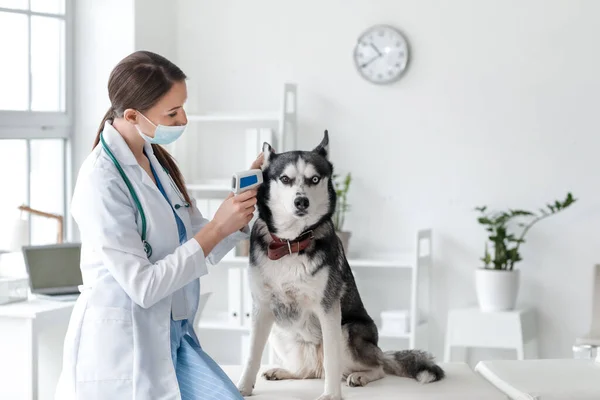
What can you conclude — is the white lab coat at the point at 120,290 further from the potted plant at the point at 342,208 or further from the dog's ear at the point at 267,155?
the potted plant at the point at 342,208

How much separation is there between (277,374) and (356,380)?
9.1 inches

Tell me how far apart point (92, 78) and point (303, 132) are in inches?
44.8

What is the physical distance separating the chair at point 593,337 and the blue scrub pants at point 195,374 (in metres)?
2.09

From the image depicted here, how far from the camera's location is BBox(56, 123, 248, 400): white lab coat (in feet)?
5.85

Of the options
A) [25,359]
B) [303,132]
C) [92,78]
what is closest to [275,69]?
[303,132]

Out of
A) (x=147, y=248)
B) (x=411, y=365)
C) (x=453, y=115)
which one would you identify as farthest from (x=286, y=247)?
(x=453, y=115)

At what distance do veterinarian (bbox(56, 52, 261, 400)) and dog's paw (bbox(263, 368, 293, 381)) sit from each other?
0.41 metres

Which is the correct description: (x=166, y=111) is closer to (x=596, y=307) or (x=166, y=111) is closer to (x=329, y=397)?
(x=329, y=397)

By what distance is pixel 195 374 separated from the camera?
6.26ft

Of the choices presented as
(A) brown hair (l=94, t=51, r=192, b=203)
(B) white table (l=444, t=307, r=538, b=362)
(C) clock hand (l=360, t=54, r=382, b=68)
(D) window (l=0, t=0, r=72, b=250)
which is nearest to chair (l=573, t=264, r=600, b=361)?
(B) white table (l=444, t=307, r=538, b=362)

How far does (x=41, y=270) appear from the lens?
341 centimetres

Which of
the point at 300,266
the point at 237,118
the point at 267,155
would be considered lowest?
the point at 300,266

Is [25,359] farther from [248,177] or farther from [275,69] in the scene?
[275,69]

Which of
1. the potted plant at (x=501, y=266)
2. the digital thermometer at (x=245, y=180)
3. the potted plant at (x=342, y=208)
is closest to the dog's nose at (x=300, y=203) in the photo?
the digital thermometer at (x=245, y=180)
